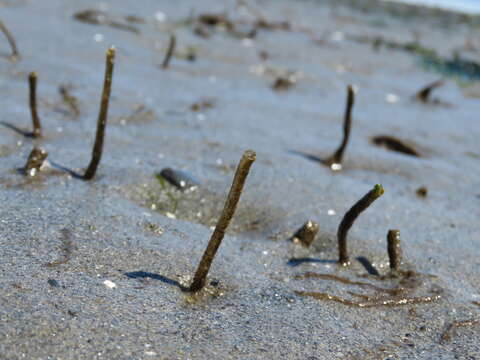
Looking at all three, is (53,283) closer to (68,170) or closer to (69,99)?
(68,170)

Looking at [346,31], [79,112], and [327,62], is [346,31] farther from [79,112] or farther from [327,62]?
[79,112]

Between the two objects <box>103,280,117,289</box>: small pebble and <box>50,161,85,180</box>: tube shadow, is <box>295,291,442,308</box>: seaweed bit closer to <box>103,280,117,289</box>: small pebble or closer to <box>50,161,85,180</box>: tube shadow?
<box>103,280,117,289</box>: small pebble

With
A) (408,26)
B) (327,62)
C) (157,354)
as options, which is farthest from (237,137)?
(408,26)

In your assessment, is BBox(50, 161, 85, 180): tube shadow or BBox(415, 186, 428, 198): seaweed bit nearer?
BBox(50, 161, 85, 180): tube shadow

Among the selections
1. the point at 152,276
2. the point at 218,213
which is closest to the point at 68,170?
the point at 218,213

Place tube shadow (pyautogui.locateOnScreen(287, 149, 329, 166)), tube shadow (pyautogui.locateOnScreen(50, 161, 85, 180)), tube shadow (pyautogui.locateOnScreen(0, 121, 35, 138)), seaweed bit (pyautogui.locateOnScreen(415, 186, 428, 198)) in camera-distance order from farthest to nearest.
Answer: tube shadow (pyautogui.locateOnScreen(287, 149, 329, 166)) → seaweed bit (pyautogui.locateOnScreen(415, 186, 428, 198)) → tube shadow (pyautogui.locateOnScreen(0, 121, 35, 138)) → tube shadow (pyautogui.locateOnScreen(50, 161, 85, 180))

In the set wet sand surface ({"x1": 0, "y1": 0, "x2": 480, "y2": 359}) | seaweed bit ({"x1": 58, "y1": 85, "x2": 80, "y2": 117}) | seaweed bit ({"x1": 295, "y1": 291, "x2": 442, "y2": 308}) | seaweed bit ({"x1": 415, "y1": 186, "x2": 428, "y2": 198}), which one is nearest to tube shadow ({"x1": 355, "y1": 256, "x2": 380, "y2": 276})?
wet sand surface ({"x1": 0, "y1": 0, "x2": 480, "y2": 359})

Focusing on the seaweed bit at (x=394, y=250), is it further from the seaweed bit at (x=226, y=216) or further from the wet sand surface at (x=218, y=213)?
the seaweed bit at (x=226, y=216)
